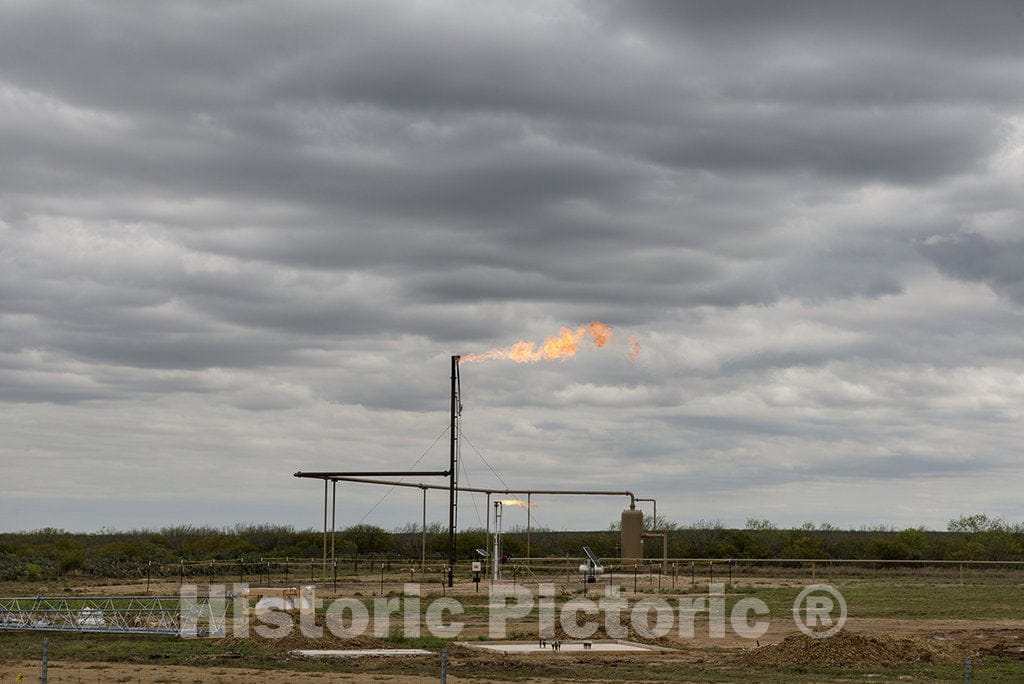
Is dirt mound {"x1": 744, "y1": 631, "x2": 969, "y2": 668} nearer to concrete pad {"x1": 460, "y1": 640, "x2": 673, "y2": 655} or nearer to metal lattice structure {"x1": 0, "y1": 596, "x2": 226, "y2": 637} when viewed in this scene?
concrete pad {"x1": 460, "y1": 640, "x2": 673, "y2": 655}

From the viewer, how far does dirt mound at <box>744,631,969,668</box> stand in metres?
32.1

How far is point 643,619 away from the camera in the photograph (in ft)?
143

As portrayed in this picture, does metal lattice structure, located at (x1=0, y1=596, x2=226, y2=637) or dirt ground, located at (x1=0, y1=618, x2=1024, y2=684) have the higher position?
metal lattice structure, located at (x1=0, y1=596, x2=226, y2=637)

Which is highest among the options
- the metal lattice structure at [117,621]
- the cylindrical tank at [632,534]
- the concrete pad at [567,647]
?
the cylindrical tank at [632,534]

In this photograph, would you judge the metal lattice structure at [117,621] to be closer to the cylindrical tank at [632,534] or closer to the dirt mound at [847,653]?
the dirt mound at [847,653]

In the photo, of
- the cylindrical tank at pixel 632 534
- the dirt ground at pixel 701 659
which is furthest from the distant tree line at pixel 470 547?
the dirt ground at pixel 701 659

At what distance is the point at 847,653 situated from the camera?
32406mm

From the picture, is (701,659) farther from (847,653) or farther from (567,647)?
(567,647)

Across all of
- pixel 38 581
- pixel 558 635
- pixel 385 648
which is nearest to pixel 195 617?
pixel 385 648

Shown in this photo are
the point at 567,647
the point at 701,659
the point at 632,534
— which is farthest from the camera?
the point at 632,534

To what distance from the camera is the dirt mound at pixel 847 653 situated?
32.1m

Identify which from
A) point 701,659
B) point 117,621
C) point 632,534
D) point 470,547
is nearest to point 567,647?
point 701,659

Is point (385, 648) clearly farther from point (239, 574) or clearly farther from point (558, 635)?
point (239, 574)

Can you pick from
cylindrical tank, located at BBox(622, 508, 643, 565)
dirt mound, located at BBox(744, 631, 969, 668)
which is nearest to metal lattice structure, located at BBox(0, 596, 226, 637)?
dirt mound, located at BBox(744, 631, 969, 668)
